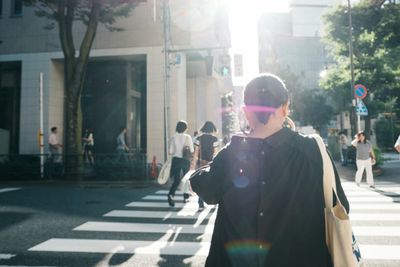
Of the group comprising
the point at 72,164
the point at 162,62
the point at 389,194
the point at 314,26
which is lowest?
the point at 389,194

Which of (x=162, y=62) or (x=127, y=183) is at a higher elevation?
(x=162, y=62)

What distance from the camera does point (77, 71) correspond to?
1205 centimetres

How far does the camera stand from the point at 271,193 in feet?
5.40

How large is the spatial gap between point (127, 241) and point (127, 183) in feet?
22.0

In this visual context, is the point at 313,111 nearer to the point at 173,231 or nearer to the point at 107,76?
the point at 107,76

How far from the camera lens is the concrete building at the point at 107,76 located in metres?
15.7

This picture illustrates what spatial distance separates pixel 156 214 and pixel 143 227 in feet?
3.37

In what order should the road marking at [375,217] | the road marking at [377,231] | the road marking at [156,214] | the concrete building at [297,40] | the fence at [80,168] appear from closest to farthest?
the road marking at [377,231], the road marking at [375,217], the road marking at [156,214], the fence at [80,168], the concrete building at [297,40]

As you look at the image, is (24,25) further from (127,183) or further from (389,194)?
(389,194)

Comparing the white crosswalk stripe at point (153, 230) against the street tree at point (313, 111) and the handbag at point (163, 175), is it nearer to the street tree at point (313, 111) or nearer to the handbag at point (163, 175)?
the handbag at point (163, 175)

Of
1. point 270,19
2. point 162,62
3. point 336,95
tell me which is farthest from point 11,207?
point 270,19

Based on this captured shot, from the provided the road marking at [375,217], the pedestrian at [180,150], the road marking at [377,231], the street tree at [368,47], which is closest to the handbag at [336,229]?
the road marking at [377,231]

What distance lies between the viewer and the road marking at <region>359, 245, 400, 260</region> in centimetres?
404

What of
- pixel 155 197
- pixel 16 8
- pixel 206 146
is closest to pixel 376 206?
pixel 206 146
